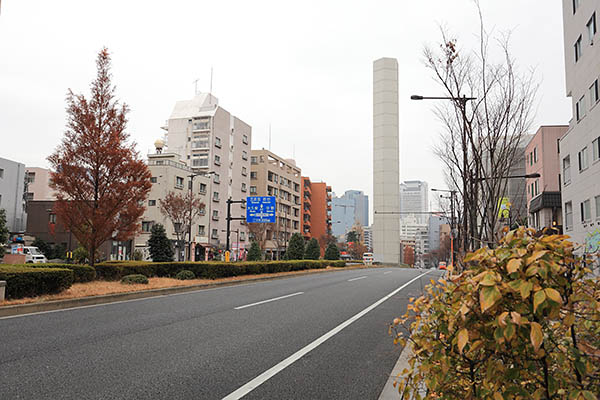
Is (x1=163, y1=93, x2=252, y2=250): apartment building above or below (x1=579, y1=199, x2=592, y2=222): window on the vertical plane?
above

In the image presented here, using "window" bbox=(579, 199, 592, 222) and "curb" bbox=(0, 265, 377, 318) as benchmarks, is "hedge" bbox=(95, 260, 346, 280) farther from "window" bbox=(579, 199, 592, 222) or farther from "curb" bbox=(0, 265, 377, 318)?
"window" bbox=(579, 199, 592, 222)

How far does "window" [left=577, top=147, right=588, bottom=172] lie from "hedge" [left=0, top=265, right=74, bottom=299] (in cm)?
2560

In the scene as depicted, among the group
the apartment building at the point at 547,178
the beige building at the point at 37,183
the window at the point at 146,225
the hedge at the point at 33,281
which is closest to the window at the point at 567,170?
the apartment building at the point at 547,178

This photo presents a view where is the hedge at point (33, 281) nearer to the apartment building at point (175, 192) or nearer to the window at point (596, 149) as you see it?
the window at point (596, 149)

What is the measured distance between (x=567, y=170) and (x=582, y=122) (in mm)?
5130

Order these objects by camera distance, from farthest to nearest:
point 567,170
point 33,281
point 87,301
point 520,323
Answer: point 567,170, point 87,301, point 33,281, point 520,323

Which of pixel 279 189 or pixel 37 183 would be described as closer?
pixel 37 183

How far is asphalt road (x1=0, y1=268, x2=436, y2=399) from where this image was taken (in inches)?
177

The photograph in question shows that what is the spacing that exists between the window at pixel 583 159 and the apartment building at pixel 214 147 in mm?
46747

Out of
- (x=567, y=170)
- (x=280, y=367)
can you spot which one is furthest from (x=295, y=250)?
(x=280, y=367)

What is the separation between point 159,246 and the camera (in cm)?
4491

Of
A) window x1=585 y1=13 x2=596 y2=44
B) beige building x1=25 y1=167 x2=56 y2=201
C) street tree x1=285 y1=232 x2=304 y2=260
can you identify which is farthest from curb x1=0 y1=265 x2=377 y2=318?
beige building x1=25 y1=167 x2=56 y2=201

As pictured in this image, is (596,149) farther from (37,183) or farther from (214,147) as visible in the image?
(37,183)

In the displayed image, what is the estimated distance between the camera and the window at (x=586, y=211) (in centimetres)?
2381
